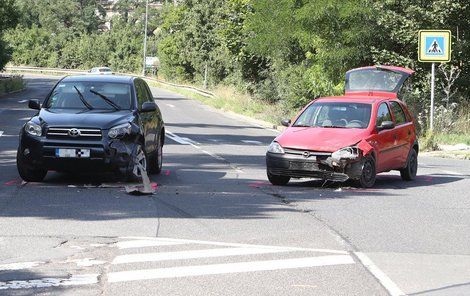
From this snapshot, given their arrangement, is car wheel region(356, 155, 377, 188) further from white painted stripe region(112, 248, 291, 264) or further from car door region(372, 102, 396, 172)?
white painted stripe region(112, 248, 291, 264)

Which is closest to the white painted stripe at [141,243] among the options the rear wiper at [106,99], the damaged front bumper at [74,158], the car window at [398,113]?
the damaged front bumper at [74,158]

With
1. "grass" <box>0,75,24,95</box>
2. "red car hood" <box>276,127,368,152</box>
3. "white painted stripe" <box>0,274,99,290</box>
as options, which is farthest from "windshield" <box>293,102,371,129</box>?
"grass" <box>0,75,24,95</box>

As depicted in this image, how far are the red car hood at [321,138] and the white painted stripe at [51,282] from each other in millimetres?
7357

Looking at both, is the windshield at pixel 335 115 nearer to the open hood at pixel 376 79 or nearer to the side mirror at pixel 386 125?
the side mirror at pixel 386 125

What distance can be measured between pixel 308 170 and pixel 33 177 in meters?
4.42

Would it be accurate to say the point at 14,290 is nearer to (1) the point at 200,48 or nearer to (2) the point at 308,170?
(2) the point at 308,170

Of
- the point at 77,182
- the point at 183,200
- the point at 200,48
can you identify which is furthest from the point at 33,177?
the point at 200,48

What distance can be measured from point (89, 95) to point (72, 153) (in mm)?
1805

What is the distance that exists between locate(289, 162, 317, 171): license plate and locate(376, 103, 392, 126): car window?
1767 millimetres

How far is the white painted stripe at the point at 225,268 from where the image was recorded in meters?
7.72

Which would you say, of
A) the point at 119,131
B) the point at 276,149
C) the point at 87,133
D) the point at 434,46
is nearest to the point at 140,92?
the point at 119,131

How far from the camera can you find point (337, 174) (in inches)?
564

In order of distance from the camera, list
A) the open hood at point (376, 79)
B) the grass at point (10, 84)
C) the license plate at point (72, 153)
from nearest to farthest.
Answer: the license plate at point (72, 153) < the open hood at point (376, 79) < the grass at point (10, 84)

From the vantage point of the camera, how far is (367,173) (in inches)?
582
